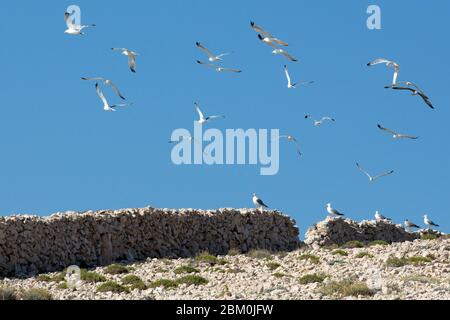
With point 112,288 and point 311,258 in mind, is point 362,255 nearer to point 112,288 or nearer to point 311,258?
point 311,258

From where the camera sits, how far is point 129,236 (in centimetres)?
3127

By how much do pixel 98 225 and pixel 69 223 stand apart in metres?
1.06

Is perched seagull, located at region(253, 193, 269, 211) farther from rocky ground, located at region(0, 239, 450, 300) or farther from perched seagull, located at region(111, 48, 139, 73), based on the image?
perched seagull, located at region(111, 48, 139, 73)

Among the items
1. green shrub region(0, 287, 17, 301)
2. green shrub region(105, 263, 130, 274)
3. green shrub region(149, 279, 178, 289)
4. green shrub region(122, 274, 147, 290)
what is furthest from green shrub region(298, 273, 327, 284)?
green shrub region(105, 263, 130, 274)

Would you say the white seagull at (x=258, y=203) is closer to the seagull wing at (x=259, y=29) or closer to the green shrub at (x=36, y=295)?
the seagull wing at (x=259, y=29)

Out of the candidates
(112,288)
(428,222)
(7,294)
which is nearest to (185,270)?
(112,288)

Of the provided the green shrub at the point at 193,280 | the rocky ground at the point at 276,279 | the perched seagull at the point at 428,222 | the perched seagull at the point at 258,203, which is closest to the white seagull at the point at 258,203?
the perched seagull at the point at 258,203

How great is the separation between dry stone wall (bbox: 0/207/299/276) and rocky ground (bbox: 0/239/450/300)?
1747mm

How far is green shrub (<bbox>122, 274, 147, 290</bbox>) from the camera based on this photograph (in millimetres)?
20672

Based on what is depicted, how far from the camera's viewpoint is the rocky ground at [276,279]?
1681 centimetres

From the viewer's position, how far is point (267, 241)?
3612cm
